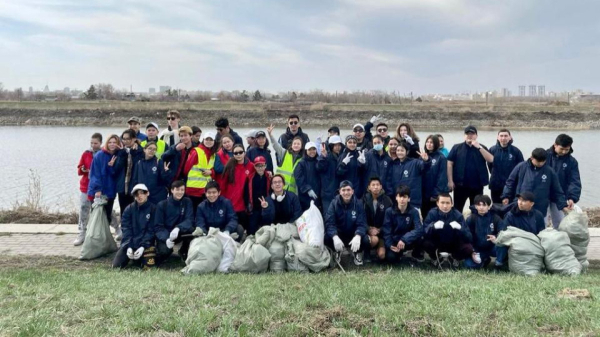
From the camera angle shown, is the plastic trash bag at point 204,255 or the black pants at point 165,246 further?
the black pants at point 165,246

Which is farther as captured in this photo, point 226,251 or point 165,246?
point 165,246

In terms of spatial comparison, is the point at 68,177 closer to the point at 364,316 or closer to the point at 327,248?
the point at 327,248

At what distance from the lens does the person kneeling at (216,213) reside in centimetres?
641

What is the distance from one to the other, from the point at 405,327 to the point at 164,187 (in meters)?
4.81

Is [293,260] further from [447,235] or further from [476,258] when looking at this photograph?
[476,258]

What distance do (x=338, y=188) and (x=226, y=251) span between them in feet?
6.98

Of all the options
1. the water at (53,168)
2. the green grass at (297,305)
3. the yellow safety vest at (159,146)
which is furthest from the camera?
the water at (53,168)

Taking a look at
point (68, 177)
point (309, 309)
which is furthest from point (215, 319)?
point (68, 177)

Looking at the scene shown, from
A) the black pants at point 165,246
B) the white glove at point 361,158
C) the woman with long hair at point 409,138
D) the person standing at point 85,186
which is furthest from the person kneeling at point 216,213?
the woman with long hair at point 409,138

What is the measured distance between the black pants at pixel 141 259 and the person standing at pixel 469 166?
474cm

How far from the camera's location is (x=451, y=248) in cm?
623

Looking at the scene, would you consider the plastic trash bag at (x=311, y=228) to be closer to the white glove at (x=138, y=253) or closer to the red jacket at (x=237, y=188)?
the red jacket at (x=237, y=188)

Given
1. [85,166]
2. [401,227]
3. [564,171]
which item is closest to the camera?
[401,227]

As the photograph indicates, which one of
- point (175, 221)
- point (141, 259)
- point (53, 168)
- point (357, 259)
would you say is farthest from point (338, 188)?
point (53, 168)
